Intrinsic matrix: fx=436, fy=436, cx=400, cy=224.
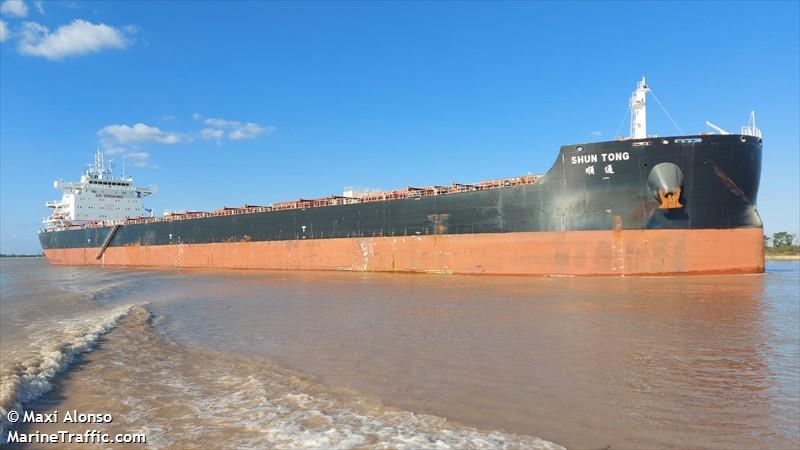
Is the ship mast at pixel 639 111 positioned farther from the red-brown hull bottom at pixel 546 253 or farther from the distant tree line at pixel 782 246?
the distant tree line at pixel 782 246

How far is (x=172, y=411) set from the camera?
11.6ft

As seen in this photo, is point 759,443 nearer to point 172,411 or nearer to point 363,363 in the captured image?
point 363,363

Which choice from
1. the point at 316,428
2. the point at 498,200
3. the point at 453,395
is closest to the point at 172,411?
the point at 316,428

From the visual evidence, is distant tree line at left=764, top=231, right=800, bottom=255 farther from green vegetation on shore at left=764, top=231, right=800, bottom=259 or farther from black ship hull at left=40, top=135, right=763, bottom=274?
black ship hull at left=40, top=135, right=763, bottom=274

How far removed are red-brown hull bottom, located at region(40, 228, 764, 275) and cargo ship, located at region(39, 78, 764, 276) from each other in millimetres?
31

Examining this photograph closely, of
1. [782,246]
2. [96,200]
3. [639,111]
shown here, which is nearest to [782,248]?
[782,246]

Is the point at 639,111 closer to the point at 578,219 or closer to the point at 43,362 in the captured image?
the point at 578,219

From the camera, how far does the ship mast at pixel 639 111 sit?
15.0 metres

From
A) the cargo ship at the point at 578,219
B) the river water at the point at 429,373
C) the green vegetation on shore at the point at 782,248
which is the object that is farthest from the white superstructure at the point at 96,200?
the green vegetation on shore at the point at 782,248

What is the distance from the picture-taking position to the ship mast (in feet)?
49.2

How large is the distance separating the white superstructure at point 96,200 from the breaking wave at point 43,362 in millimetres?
33417

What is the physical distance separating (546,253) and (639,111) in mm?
6258

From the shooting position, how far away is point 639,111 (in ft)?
49.6

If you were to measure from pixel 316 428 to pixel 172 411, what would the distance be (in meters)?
1.30
